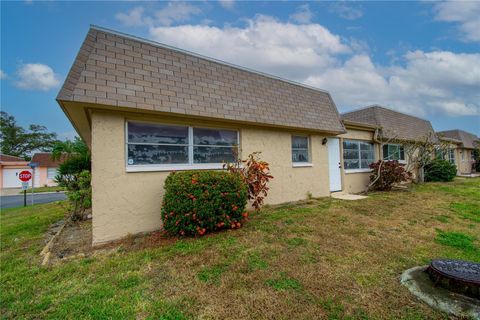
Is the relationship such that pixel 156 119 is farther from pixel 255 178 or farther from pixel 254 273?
pixel 254 273

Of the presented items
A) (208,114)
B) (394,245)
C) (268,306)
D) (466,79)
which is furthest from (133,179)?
(466,79)

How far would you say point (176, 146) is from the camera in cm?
575

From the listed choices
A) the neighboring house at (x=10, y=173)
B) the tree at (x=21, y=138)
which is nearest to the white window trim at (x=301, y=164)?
the neighboring house at (x=10, y=173)

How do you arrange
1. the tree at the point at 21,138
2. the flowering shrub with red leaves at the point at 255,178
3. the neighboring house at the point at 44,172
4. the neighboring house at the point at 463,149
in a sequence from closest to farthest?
the flowering shrub with red leaves at the point at 255,178, the neighboring house at the point at 463,149, the neighboring house at the point at 44,172, the tree at the point at 21,138

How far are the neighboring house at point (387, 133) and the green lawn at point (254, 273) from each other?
5648 millimetres

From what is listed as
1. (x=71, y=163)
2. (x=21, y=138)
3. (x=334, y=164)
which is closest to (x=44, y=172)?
(x=21, y=138)

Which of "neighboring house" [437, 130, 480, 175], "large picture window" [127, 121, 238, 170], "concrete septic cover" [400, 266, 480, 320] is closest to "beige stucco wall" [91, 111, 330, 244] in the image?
"large picture window" [127, 121, 238, 170]

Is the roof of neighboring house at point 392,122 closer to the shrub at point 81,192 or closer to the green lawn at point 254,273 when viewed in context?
the green lawn at point 254,273

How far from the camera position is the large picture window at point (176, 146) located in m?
5.21

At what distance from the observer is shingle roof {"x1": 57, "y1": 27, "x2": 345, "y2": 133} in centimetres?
458

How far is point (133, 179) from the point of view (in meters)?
5.05

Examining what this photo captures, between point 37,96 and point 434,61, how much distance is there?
27.6 metres

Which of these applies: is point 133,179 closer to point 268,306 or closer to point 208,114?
point 208,114

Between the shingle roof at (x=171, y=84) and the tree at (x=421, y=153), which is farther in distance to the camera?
the tree at (x=421, y=153)
